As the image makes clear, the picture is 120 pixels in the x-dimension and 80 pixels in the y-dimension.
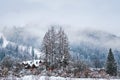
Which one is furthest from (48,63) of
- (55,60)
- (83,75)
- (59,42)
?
(83,75)

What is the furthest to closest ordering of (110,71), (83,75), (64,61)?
(64,61) < (110,71) < (83,75)

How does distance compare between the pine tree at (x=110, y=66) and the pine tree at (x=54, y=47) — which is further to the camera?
the pine tree at (x=54, y=47)

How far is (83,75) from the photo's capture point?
113ft

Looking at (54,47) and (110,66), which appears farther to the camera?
(54,47)

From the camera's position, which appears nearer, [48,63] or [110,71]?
[110,71]

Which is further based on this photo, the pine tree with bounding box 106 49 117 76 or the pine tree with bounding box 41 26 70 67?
the pine tree with bounding box 41 26 70 67

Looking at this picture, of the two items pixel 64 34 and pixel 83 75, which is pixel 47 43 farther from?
pixel 83 75

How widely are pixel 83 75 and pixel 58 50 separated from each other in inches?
1125

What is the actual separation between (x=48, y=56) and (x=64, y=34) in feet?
21.7

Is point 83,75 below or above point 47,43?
below

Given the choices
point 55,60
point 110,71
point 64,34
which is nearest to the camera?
Answer: point 110,71

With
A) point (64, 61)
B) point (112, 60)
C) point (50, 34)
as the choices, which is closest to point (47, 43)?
point (50, 34)

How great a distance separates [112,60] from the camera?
53250 millimetres

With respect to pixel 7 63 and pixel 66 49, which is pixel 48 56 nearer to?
pixel 66 49
